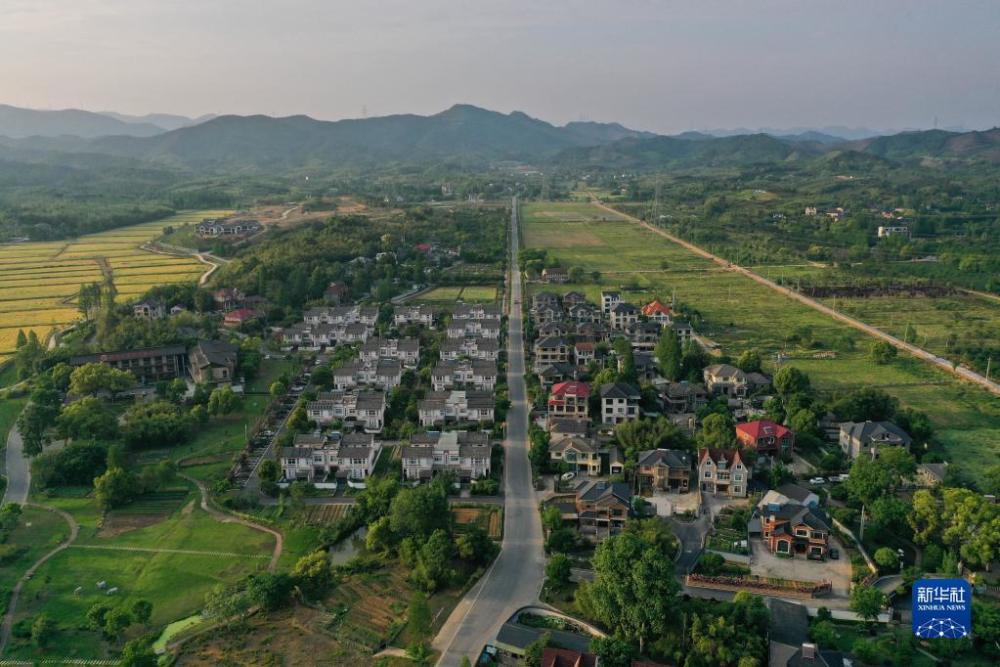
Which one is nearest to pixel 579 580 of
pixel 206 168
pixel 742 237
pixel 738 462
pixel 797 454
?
pixel 738 462

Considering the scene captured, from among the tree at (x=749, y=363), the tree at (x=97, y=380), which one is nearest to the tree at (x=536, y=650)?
the tree at (x=749, y=363)

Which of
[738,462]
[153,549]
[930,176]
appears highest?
[930,176]

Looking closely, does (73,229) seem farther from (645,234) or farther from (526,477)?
(526,477)

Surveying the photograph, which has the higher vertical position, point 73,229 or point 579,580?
point 73,229

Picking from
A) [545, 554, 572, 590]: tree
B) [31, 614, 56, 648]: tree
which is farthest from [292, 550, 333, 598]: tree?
[545, 554, 572, 590]: tree

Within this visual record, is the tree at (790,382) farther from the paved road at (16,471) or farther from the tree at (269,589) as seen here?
the paved road at (16,471)

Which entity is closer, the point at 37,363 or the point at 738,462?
the point at 738,462
